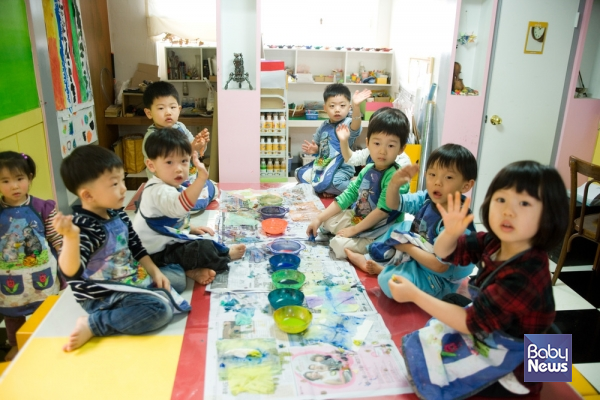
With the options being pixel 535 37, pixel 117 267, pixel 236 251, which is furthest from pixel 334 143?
pixel 117 267

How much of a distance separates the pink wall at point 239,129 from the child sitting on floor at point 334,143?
0.71 meters

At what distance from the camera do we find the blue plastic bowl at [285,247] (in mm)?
2521

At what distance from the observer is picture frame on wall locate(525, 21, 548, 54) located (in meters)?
3.84

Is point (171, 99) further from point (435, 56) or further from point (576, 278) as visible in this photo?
point (576, 278)

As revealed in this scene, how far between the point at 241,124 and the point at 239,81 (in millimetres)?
411

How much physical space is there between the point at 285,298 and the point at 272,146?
2526 mm

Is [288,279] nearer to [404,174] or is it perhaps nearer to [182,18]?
[404,174]

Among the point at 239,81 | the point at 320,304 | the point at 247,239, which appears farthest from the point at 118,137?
the point at 320,304

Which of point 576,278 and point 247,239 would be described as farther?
point 576,278

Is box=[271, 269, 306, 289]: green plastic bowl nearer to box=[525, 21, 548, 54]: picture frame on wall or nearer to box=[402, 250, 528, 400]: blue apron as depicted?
box=[402, 250, 528, 400]: blue apron

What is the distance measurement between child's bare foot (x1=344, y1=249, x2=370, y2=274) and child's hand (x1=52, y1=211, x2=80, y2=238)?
54.7 inches

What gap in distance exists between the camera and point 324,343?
69.5 inches

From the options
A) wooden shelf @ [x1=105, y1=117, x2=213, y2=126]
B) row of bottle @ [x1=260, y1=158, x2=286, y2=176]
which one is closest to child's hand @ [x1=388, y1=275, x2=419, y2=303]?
row of bottle @ [x1=260, y1=158, x2=286, y2=176]

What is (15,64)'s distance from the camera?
296 cm
